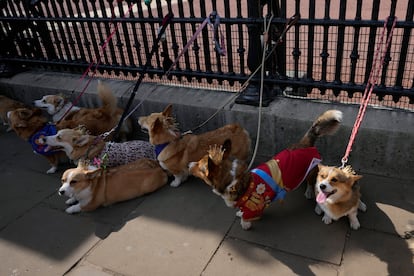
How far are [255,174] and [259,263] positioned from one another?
75cm

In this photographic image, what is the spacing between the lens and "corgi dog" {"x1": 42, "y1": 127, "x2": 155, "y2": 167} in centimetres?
426

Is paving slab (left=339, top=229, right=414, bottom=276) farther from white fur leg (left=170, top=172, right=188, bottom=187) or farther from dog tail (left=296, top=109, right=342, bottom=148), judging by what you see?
white fur leg (left=170, top=172, right=188, bottom=187)

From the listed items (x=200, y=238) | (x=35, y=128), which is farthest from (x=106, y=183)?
(x=35, y=128)

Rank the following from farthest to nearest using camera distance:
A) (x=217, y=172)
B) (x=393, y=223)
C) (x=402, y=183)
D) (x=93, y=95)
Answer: (x=93, y=95), (x=402, y=183), (x=393, y=223), (x=217, y=172)

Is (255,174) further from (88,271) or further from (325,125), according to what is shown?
(88,271)

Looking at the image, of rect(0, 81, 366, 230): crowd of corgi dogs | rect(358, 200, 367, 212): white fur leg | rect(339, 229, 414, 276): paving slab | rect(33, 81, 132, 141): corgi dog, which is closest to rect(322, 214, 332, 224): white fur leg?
rect(0, 81, 366, 230): crowd of corgi dogs

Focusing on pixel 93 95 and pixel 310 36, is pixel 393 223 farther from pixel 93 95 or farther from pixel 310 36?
pixel 93 95

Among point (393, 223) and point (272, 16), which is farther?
point (272, 16)

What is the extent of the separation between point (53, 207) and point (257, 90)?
266 centimetres

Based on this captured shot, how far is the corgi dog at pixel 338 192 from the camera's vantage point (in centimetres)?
297

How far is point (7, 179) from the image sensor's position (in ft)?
15.3

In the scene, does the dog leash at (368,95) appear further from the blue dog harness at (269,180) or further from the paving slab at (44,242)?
the paving slab at (44,242)

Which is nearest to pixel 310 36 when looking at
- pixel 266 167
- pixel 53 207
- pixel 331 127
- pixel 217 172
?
pixel 331 127

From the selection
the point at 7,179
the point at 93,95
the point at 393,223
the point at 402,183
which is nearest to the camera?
the point at 393,223
